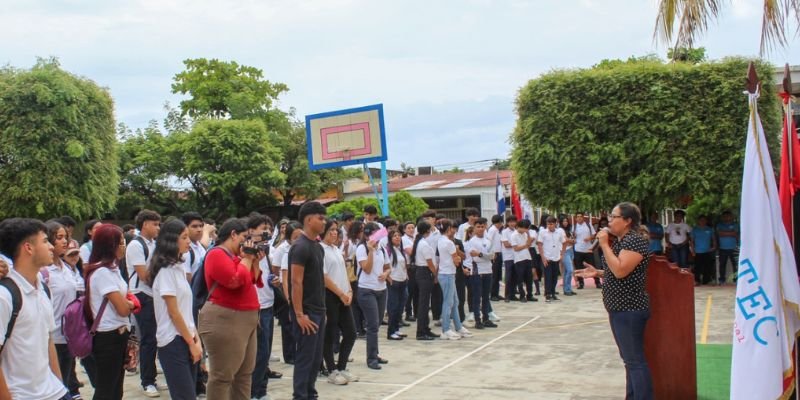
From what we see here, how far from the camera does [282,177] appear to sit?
32844 millimetres

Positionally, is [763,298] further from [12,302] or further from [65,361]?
[65,361]

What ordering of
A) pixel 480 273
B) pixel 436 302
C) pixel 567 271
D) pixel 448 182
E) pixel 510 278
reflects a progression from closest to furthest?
pixel 480 273 < pixel 436 302 < pixel 510 278 < pixel 567 271 < pixel 448 182

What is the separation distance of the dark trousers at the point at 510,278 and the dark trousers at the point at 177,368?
1048cm

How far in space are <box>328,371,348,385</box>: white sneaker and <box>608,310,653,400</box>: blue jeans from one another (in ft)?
10.6

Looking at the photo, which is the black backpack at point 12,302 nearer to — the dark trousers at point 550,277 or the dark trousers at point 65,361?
the dark trousers at point 65,361

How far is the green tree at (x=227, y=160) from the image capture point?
32.0 metres

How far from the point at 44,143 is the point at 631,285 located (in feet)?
75.5

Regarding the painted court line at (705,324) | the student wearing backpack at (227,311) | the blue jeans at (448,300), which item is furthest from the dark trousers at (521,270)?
the student wearing backpack at (227,311)

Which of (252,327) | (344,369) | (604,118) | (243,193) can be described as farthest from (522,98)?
(243,193)

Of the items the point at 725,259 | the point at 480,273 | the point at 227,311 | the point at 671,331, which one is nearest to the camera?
the point at 227,311

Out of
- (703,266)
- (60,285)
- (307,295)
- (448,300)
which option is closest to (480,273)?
(448,300)

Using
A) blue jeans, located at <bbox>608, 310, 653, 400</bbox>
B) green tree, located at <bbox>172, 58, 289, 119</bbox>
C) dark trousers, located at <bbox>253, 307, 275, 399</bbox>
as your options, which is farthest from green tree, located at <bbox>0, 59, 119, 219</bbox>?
blue jeans, located at <bbox>608, 310, 653, 400</bbox>

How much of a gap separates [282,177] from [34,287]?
1159 inches

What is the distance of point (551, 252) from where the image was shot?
1585 cm
